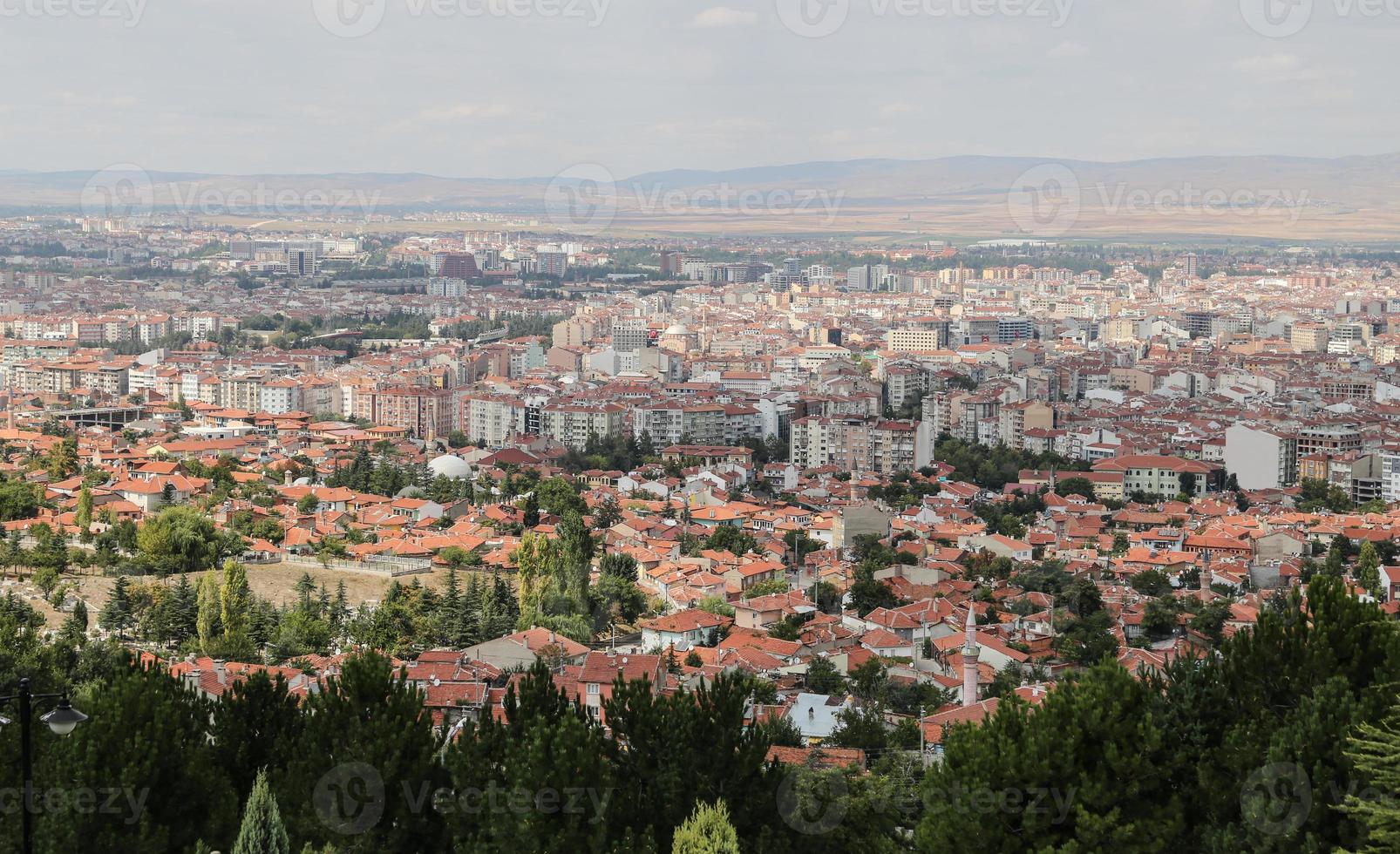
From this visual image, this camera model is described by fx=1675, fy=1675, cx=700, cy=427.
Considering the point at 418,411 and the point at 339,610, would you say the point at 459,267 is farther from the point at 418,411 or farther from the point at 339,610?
the point at 339,610

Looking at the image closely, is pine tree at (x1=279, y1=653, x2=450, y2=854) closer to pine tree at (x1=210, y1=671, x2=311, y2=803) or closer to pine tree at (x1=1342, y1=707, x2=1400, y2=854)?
pine tree at (x1=210, y1=671, x2=311, y2=803)

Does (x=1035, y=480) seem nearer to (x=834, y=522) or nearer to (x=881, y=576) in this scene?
(x=834, y=522)

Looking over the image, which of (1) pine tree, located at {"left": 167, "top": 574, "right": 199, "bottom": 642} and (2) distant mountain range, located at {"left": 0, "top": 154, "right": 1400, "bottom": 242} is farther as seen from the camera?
(2) distant mountain range, located at {"left": 0, "top": 154, "right": 1400, "bottom": 242}

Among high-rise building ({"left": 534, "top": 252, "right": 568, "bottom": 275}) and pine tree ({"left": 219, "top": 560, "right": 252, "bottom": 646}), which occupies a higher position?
high-rise building ({"left": 534, "top": 252, "right": 568, "bottom": 275})

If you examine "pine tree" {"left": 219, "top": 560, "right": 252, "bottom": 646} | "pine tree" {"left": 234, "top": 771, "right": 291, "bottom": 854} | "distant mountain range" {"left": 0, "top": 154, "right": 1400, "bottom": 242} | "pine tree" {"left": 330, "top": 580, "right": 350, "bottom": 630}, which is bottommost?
"pine tree" {"left": 330, "top": 580, "right": 350, "bottom": 630}

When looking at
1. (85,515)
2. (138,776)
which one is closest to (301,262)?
(85,515)

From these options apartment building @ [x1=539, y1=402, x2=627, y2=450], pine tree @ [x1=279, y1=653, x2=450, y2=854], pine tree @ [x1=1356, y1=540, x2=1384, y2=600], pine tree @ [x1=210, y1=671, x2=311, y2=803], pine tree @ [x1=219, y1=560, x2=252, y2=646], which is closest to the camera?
pine tree @ [x1=279, y1=653, x2=450, y2=854]

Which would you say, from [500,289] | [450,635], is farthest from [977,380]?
[500,289]

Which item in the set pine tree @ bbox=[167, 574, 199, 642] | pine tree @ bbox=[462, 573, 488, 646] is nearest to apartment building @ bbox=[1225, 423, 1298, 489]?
pine tree @ bbox=[462, 573, 488, 646]

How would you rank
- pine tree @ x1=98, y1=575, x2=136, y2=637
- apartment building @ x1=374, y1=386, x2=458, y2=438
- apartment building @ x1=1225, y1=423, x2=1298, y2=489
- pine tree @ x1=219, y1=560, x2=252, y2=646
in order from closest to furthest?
pine tree @ x1=219, y1=560, x2=252, y2=646 → pine tree @ x1=98, y1=575, x2=136, y2=637 → apartment building @ x1=1225, y1=423, x2=1298, y2=489 → apartment building @ x1=374, y1=386, x2=458, y2=438
